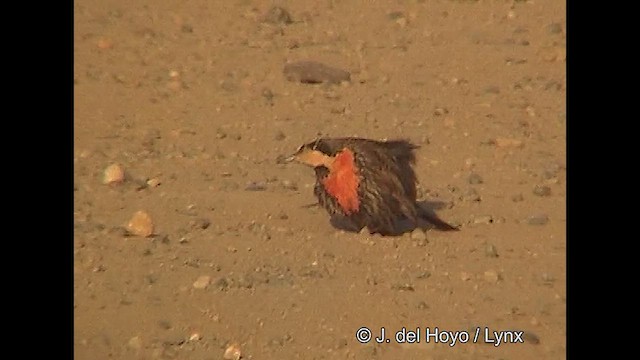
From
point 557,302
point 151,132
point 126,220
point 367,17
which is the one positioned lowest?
point 557,302

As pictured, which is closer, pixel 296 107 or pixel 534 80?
pixel 296 107

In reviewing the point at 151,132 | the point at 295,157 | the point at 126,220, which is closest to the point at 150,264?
the point at 126,220

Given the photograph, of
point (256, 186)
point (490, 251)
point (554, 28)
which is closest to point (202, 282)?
point (256, 186)

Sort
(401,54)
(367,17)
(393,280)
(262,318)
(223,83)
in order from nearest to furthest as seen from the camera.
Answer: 1. (262,318)
2. (393,280)
3. (223,83)
4. (401,54)
5. (367,17)

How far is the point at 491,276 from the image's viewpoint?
12.4ft

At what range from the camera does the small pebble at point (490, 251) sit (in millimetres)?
3918

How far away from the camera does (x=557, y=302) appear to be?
11.8 feet

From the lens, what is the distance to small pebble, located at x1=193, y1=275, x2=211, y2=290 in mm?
3668

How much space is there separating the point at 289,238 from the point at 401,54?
2181 millimetres

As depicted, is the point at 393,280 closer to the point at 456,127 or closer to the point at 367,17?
the point at 456,127

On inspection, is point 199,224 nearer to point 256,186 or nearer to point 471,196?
point 256,186

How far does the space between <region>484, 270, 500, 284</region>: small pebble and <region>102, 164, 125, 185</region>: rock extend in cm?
164

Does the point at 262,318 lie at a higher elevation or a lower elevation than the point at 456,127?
lower

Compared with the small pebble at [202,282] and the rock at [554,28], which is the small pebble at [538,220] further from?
the rock at [554,28]
